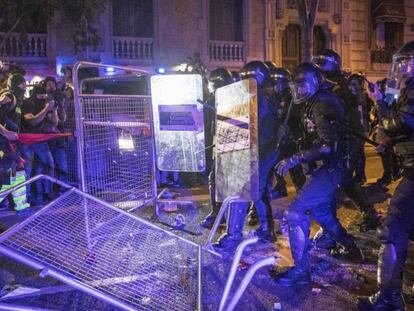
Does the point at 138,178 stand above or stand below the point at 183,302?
above

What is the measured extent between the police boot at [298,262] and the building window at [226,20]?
16408 mm

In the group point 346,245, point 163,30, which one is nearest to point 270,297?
point 346,245

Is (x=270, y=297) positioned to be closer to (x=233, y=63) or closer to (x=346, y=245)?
(x=346, y=245)

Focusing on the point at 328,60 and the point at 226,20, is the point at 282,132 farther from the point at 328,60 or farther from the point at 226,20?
the point at 226,20

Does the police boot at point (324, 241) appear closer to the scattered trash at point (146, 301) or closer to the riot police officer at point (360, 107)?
the scattered trash at point (146, 301)

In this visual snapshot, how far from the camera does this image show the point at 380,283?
3594 mm

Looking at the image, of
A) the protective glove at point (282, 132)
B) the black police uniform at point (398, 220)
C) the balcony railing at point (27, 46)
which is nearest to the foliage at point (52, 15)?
the balcony railing at point (27, 46)

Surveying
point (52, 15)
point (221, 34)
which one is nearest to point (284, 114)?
point (52, 15)

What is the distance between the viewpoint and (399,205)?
351 centimetres

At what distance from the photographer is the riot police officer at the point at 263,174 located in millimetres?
5211

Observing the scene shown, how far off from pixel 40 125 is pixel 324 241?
4753 millimetres

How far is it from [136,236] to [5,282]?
1250mm

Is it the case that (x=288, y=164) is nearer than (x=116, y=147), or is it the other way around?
(x=288, y=164)

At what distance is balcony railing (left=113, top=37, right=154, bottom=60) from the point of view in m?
17.9
